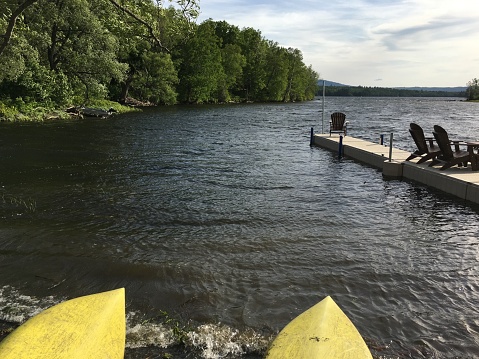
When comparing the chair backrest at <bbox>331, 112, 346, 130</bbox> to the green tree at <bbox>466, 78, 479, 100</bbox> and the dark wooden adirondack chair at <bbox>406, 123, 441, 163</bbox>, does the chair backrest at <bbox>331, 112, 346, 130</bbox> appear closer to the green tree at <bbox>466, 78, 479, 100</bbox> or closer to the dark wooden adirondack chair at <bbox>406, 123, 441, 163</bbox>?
the dark wooden adirondack chair at <bbox>406, 123, 441, 163</bbox>

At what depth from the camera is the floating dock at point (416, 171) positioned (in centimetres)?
1125

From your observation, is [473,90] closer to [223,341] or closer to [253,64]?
[253,64]

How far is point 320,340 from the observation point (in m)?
4.09

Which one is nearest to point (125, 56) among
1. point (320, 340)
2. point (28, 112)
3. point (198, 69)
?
point (198, 69)

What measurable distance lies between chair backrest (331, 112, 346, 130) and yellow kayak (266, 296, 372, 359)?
63.6 ft

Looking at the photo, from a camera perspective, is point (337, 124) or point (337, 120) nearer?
point (337, 120)

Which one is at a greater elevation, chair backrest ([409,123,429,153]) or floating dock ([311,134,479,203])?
chair backrest ([409,123,429,153])

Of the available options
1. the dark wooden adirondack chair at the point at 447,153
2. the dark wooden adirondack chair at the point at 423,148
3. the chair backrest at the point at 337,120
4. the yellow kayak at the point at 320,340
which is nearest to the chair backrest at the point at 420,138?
the dark wooden adirondack chair at the point at 423,148

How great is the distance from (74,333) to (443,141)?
1171 centimetres

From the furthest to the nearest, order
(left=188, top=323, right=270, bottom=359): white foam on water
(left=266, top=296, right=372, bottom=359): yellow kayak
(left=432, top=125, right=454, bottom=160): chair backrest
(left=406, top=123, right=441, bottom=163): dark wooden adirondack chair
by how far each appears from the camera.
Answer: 1. (left=406, top=123, right=441, bottom=163): dark wooden adirondack chair
2. (left=432, top=125, right=454, bottom=160): chair backrest
3. (left=188, top=323, right=270, bottom=359): white foam on water
4. (left=266, top=296, right=372, bottom=359): yellow kayak

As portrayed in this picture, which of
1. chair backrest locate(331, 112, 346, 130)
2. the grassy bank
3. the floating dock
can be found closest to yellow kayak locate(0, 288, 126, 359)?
the floating dock

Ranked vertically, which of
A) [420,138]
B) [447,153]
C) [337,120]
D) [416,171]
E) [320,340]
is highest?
[337,120]

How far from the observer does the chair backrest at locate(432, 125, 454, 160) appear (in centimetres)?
1228

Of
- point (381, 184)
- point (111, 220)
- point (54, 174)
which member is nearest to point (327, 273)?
point (111, 220)
